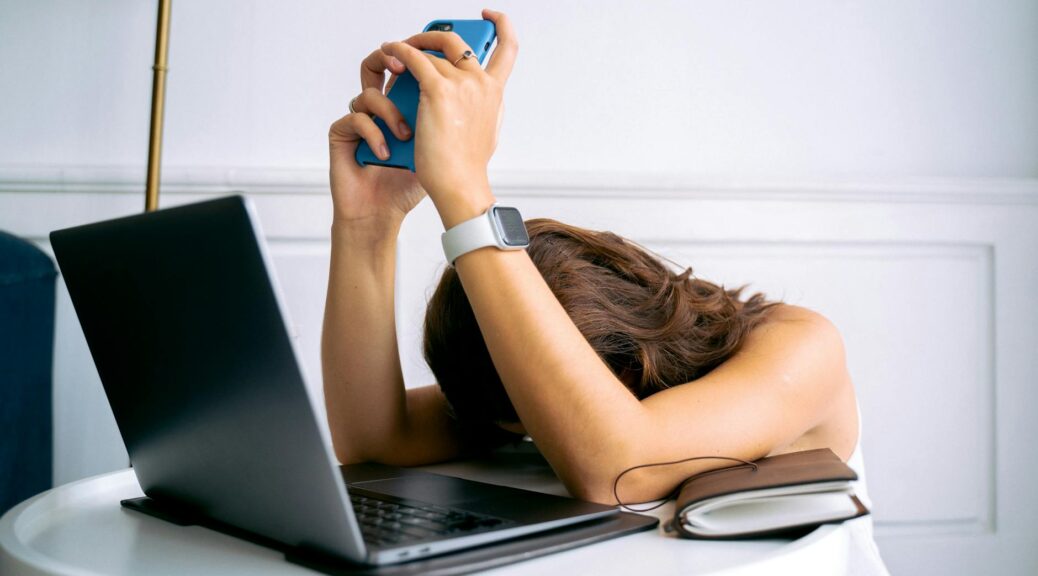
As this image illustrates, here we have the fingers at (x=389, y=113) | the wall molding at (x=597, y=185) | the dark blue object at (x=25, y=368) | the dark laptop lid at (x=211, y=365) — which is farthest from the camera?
the wall molding at (x=597, y=185)

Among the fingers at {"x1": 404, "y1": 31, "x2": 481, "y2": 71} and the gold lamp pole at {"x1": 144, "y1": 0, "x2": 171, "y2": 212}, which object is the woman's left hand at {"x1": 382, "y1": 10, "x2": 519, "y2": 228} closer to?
the fingers at {"x1": 404, "y1": 31, "x2": 481, "y2": 71}

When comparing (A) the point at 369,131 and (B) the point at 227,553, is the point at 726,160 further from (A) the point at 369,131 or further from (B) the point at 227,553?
(B) the point at 227,553

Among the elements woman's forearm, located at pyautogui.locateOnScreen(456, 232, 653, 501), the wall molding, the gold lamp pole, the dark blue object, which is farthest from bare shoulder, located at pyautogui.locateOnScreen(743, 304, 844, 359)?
the dark blue object

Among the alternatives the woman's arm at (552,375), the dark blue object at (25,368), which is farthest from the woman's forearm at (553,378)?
the dark blue object at (25,368)

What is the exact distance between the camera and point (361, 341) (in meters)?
0.95

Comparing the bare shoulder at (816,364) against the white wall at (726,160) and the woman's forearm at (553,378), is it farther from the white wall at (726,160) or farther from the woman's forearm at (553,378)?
the white wall at (726,160)

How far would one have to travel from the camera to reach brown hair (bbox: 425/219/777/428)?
2.80 ft

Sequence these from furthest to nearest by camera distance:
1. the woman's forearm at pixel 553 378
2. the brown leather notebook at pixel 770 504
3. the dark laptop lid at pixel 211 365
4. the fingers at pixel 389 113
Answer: the fingers at pixel 389 113
the woman's forearm at pixel 553 378
the brown leather notebook at pixel 770 504
the dark laptop lid at pixel 211 365

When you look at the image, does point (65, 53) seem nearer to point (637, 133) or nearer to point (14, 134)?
point (14, 134)

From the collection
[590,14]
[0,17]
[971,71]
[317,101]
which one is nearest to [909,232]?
[971,71]

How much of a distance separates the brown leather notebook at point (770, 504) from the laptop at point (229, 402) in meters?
0.07

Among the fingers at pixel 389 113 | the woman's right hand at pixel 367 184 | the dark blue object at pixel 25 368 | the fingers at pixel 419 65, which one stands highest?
the fingers at pixel 419 65

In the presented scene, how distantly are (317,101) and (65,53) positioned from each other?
44 cm

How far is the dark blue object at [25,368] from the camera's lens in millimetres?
1240
